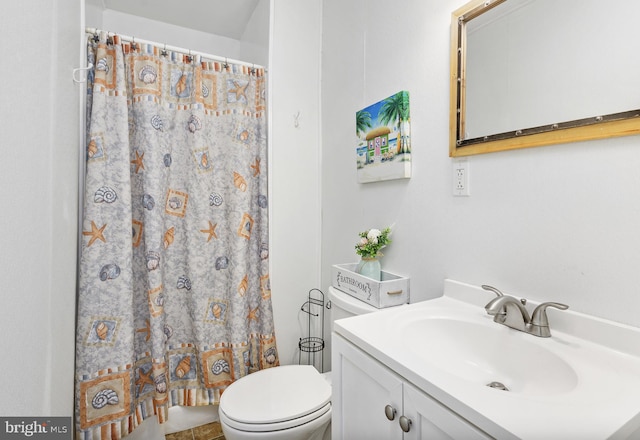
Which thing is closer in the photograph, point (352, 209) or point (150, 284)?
point (150, 284)

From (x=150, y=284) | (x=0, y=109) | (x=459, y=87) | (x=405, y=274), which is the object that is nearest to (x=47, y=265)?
(x=0, y=109)

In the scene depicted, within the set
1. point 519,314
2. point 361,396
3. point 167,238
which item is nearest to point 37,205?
point 167,238

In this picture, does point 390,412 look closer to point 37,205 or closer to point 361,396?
point 361,396

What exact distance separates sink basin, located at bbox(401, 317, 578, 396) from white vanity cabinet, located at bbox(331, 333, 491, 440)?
3.7 inches

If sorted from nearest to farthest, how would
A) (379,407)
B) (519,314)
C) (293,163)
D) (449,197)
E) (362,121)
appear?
(379,407) < (519,314) < (449,197) < (362,121) < (293,163)

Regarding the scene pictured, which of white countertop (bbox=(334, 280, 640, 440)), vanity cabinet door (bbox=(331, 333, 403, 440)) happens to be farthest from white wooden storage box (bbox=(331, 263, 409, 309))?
vanity cabinet door (bbox=(331, 333, 403, 440))

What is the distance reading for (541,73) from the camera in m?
0.88

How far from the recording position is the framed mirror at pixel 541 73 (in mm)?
727

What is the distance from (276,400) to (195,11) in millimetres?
2317

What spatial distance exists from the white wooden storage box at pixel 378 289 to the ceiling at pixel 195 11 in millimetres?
1834

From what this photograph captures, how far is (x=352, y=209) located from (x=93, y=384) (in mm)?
1445

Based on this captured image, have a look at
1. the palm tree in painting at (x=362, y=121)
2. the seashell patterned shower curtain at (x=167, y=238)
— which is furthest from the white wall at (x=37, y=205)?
the palm tree in painting at (x=362, y=121)

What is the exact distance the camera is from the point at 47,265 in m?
0.92

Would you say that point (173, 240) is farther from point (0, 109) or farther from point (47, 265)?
point (0, 109)
